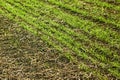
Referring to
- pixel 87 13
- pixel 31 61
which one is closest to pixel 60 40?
pixel 31 61

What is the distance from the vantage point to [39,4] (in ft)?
27.5

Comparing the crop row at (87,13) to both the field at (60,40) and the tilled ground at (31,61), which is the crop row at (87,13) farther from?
the tilled ground at (31,61)

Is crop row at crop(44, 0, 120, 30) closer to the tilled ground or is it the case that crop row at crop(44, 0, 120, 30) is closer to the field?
the field

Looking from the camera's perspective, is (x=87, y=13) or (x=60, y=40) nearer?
(x=60, y=40)

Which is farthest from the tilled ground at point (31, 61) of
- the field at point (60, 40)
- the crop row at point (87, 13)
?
the crop row at point (87, 13)

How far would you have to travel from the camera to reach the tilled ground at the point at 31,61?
5.46 meters

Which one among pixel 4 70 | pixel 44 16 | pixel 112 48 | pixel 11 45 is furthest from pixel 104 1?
pixel 4 70

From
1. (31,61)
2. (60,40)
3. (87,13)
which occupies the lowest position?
(31,61)

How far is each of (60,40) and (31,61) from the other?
3.15ft

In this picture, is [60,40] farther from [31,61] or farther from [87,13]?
[87,13]

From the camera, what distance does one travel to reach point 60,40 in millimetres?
6465

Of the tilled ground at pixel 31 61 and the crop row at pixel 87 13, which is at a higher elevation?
the crop row at pixel 87 13

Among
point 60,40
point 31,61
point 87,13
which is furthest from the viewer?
point 87,13

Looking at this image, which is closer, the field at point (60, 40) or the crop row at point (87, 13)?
the field at point (60, 40)
